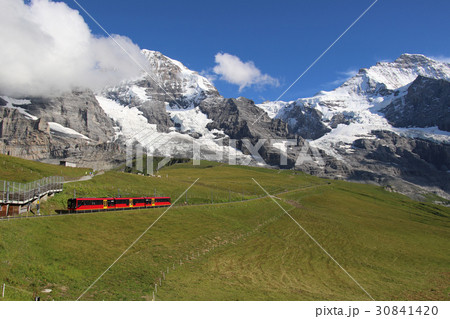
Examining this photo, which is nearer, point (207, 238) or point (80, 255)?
point (80, 255)

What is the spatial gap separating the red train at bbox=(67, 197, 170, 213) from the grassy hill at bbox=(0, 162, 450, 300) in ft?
13.1

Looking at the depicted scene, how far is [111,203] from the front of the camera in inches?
2699

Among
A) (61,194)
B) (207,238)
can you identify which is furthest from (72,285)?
(61,194)

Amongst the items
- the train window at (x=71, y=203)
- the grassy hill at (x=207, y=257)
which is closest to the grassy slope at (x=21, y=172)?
the grassy hill at (x=207, y=257)

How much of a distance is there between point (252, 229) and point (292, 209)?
125 ft

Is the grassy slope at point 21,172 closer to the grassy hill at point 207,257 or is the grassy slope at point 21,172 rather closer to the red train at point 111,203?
the grassy hill at point 207,257

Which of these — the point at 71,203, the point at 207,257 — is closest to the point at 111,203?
the point at 71,203

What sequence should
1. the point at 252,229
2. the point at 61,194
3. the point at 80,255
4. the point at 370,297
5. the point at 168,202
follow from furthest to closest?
1. the point at 168,202
2. the point at 252,229
3. the point at 61,194
4. the point at 80,255
5. the point at 370,297

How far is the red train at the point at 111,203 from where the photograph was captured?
197 ft

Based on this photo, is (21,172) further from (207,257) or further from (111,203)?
(207,257)

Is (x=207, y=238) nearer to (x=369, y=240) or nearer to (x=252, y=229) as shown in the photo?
(x=252, y=229)

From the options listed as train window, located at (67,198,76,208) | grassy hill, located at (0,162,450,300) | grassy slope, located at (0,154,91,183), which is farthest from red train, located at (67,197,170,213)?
grassy slope, located at (0,154,91,183)

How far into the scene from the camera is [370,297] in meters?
36.6

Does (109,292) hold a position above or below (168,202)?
below
